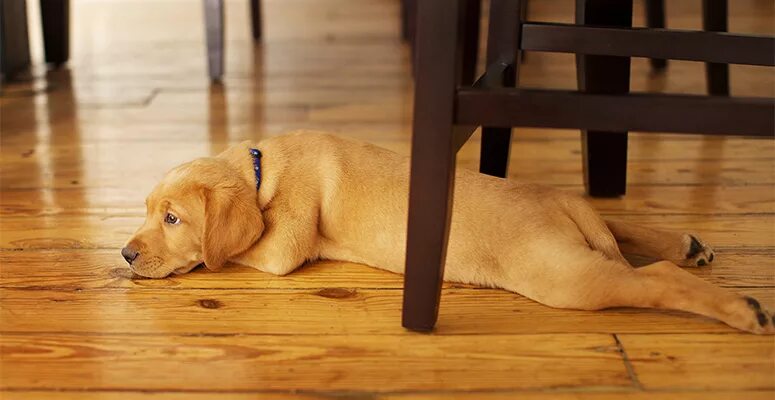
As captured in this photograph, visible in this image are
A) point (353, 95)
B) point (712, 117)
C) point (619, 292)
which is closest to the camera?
point (712, 117)

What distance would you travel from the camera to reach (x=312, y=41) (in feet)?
11.5

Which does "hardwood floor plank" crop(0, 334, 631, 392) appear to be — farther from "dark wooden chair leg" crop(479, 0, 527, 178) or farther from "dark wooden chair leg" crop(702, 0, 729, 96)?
"dark wooden chair leg" crop(702, 0, 729, 96)

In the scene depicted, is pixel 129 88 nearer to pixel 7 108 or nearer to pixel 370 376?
pixel 7 108

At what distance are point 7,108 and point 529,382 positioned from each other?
188 cm

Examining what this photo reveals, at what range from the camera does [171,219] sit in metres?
1.43

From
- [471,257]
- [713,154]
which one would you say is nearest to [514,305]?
[471,257]

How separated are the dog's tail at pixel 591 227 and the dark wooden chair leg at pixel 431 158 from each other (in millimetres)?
243

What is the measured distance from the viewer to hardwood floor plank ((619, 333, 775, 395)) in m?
1.13

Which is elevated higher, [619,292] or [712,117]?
[712,117]

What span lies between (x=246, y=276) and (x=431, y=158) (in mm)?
434

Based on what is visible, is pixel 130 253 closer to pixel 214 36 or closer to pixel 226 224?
pixel 226 224

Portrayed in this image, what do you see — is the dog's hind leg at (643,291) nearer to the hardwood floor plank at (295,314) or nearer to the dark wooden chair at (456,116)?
the hardwood floor plank at (295,314)

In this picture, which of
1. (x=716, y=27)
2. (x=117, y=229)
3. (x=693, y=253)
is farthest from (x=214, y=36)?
(x=693, y=253)

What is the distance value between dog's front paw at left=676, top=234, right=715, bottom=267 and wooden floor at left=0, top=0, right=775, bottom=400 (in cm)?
3
